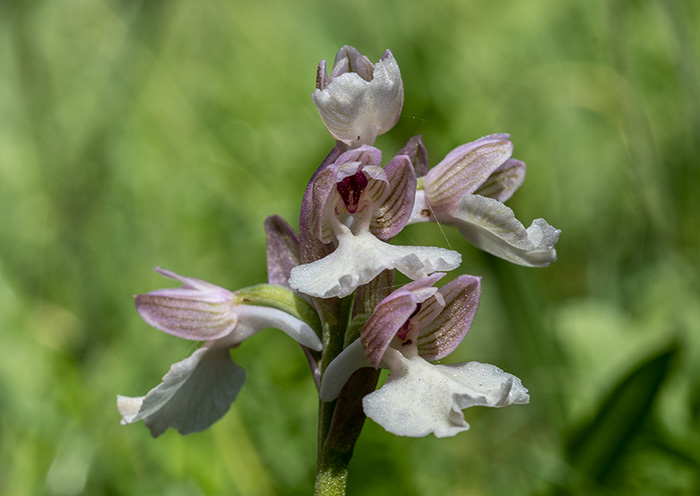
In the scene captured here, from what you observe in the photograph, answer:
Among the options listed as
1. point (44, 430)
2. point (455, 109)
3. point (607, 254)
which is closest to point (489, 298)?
point (607, 254)

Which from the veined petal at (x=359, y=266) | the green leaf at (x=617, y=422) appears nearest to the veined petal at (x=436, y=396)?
the veined petal at (x=359, y=266)

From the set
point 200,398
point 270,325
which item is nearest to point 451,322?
point 270,325

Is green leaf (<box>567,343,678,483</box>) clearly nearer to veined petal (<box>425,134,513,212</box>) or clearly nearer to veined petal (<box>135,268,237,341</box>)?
veined petal (<box>425,134,513,212</box>)

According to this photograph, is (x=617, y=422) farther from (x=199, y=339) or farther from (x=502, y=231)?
(x=199, y=339)

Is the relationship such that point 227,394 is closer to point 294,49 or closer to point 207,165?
point 207,165

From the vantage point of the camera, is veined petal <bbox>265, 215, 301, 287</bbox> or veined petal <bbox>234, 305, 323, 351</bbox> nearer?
veined petal <bbox>234, 305, 323, 351</bbox>

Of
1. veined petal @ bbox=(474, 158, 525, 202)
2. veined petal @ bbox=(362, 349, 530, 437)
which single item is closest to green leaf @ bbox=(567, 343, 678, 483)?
veined petal @ bbox=(474, 158, 525, 202)
